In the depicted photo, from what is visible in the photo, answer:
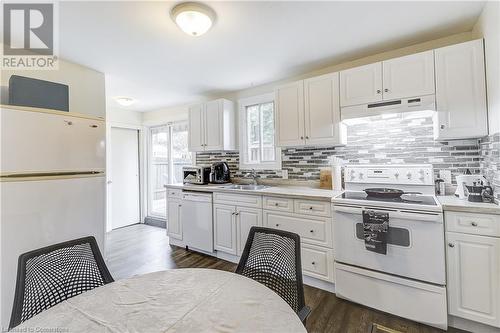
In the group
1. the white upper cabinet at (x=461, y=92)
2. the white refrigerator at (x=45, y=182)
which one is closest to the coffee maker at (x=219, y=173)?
the white refrigerator at (x=45, y=182)

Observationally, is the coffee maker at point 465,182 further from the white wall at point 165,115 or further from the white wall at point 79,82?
the white wall at point 165,115

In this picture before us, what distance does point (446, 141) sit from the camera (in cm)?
214

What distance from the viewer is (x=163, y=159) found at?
483 centimetres

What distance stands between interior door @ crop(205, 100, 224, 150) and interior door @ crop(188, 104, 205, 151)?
0.11 m

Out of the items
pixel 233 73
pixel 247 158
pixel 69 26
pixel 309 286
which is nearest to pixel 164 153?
pixel 247 158

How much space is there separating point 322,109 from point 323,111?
26 mm

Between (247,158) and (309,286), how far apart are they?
6.38 feet

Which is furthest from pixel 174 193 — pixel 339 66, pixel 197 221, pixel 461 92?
pixel 461 92

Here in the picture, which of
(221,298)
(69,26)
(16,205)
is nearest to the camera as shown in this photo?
(221,298)

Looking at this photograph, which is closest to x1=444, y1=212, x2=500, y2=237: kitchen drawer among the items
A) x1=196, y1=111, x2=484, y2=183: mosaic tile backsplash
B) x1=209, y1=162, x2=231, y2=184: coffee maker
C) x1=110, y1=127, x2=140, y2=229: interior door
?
x1=196, y1=111, x2=484, y2=183: mosaic tile backsplash

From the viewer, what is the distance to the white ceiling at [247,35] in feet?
5.64

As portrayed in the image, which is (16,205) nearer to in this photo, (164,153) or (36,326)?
(36,326)

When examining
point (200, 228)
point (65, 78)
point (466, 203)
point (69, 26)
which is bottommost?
point (200, 228)

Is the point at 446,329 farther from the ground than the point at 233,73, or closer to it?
closer to it
